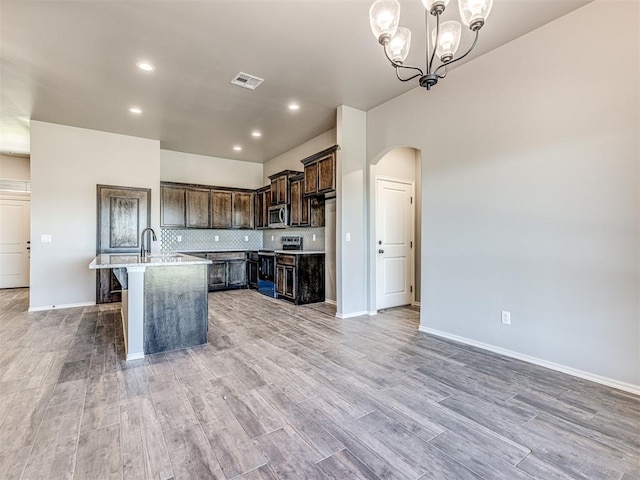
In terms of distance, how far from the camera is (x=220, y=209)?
7020mm

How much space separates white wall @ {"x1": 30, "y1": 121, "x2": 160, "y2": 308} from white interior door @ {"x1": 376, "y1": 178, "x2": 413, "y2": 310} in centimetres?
459

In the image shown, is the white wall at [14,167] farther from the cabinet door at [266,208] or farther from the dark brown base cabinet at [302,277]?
the dark brown base cabinet at [302,277]

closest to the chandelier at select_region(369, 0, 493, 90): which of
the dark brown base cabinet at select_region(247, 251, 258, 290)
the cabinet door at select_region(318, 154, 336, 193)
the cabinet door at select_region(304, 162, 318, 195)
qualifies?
the cabinet door at select_region(318, 154, 336, 193)

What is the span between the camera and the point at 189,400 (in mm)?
2246

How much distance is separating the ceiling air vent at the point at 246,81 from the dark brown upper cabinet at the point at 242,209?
362 centimetres

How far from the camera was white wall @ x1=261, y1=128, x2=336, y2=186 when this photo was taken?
5.64 meters

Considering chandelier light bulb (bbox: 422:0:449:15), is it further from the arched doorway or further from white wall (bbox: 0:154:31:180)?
white wall (bbox: 0:154:31:180)

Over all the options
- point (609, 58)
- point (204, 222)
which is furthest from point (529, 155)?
point (204, 222)

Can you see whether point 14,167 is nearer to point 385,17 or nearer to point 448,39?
point 385,17

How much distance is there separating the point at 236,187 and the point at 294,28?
513 centimetres

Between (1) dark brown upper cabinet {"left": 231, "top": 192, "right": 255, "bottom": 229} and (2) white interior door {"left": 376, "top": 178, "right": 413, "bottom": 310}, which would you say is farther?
(1) dark brown upper cabinet {"left": 231, "top": 192, "right": 255, "bottom": 229}

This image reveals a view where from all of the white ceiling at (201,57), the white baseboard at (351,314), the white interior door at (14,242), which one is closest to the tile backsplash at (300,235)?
the white baseboard at (351,314)

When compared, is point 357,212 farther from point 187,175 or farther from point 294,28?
point 187,175

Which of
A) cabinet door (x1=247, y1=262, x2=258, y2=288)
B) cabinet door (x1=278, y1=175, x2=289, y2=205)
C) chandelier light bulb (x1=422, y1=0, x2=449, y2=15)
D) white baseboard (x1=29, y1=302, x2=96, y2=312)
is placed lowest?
white baseboard (x1=29, y1=302, x2=96, y2=312)
